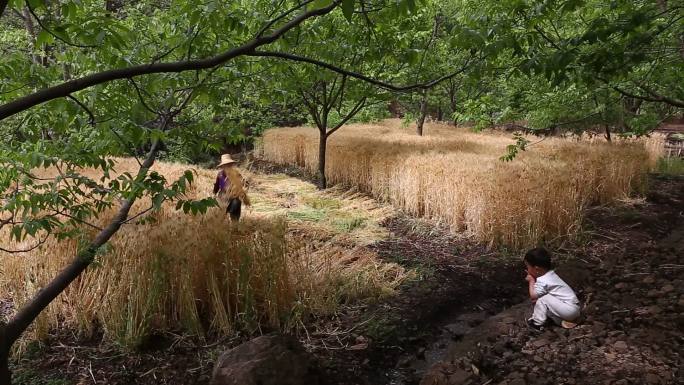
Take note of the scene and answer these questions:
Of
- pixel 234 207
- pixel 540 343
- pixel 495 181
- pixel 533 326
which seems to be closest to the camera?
pixel 540 343

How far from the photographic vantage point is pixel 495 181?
587 cm

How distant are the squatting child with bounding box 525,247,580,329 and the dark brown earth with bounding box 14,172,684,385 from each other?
121 mm

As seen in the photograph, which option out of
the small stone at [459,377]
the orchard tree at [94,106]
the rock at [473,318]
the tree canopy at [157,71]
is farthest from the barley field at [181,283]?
the small stone at [459,377]

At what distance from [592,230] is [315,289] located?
4283 millimetres

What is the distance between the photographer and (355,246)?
6.01 m

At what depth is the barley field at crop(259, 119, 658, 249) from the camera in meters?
5.67

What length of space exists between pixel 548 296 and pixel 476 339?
0.71m

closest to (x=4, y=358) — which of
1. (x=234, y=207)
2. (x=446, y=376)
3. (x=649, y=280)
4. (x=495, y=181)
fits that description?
(x=446, y=376)

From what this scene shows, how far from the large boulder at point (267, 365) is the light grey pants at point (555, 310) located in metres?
2.03

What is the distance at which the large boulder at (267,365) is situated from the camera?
8.80 ft

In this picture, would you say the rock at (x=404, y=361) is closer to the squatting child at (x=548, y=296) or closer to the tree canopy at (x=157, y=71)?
the squatting child at (x=548, y=296)

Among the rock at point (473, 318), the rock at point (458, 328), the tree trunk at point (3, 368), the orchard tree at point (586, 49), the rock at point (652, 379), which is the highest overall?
the orchard tree at point (586, 49)

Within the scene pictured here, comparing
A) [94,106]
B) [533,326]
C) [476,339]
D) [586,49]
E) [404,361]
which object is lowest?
[404,361]

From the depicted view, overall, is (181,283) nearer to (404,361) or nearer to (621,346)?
(404,361)
